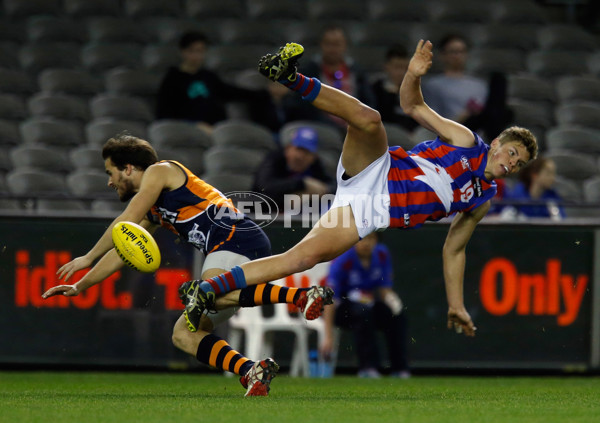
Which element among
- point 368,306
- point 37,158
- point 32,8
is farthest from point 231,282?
point 32,8

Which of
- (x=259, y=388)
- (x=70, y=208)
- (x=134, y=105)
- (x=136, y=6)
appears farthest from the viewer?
(x=136, y=6)

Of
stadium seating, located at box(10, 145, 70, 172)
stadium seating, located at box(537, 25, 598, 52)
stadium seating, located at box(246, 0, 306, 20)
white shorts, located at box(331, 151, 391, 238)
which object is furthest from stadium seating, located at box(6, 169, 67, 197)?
stadium seating, located at box(537, 25, 598, 52)

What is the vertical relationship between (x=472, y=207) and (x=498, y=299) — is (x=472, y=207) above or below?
above

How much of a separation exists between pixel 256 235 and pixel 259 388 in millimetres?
980

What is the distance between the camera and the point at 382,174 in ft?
21.4

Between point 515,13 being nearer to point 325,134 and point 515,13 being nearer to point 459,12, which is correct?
point 459,12

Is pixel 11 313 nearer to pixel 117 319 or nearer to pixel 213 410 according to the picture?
pixel 117 319

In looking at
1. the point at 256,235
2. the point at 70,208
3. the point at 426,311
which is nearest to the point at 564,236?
the point at 426,311

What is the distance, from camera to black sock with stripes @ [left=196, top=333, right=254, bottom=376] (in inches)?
255

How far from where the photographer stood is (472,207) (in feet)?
22.4

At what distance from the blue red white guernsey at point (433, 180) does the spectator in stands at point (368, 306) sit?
2654mm

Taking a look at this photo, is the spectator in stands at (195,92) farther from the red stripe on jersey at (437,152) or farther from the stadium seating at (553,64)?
the red stripe on jersey at (437,152)

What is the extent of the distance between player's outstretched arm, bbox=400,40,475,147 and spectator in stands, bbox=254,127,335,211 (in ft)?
9.78

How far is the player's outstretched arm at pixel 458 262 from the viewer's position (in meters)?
6.94
